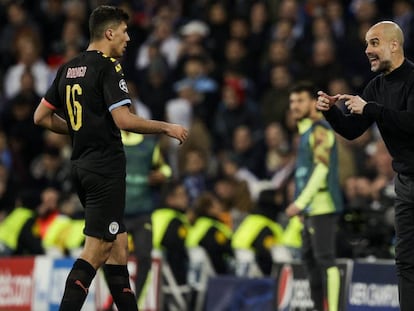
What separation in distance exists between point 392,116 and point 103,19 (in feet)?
7.73

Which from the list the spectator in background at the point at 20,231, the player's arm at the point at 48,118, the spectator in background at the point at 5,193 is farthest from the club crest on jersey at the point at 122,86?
the spectator in background at the point at 5,193

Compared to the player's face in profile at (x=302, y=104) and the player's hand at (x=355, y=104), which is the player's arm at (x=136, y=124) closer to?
the player's hand at (x=355, y=104)

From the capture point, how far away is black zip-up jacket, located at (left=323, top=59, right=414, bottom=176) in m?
9.23

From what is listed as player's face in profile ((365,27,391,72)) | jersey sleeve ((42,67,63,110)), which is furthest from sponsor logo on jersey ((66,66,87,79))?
player's face in profile ((365,27,391,72))

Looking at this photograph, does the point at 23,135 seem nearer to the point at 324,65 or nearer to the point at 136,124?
the point at 324,65

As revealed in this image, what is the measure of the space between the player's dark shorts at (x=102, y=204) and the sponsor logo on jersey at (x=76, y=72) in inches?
28.4

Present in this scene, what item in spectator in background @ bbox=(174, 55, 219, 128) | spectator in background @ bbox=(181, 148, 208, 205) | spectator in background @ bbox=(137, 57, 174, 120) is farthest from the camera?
spectator in background @ bbox=(137, 57, 174, 120)

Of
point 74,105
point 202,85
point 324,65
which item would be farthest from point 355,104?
point 202,85

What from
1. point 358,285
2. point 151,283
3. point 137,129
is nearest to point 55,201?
point 151,283

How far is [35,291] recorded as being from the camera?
1595 cm

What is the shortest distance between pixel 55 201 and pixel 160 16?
488 cm

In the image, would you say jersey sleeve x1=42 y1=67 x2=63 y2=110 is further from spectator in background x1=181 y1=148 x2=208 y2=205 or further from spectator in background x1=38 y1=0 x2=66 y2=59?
spectator in background x1=38 y1=0 x2=66 y2=59

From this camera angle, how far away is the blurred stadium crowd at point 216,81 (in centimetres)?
1731

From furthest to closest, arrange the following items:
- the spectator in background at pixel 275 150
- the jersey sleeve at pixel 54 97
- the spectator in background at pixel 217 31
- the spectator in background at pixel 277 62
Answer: the spectator in background at pixel 217 31 → the spectator in background at pixel 277 62 → the spectator in background at pixel 275 150 → the jersey sleeve at pixel 54 97
